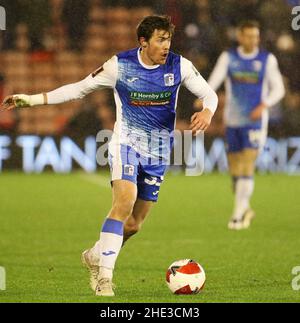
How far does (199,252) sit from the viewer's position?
9.83 metres

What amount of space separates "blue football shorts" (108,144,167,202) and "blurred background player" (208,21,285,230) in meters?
4.70

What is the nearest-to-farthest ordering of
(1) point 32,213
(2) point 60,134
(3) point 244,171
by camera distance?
(3) point 244,171 < (1) point 32,213 < (2) point 60,134

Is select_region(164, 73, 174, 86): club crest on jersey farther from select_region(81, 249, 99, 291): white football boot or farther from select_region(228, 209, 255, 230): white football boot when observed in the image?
select_region(228, 209, 255, 230): white football boot

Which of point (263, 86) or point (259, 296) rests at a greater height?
point (263, 86)

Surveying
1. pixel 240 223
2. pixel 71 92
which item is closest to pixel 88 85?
pixel 71 92

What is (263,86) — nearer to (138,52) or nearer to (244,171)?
(244,171)

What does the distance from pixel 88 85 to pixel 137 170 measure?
714 mm

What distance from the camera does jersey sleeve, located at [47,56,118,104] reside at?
737 centimetres

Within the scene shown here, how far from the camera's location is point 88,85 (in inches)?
291

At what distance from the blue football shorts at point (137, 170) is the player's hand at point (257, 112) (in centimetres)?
479

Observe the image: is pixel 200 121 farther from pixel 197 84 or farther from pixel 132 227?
pixel 132 227

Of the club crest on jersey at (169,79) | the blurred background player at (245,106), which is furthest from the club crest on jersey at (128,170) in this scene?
the blurred background player at (245,106)
